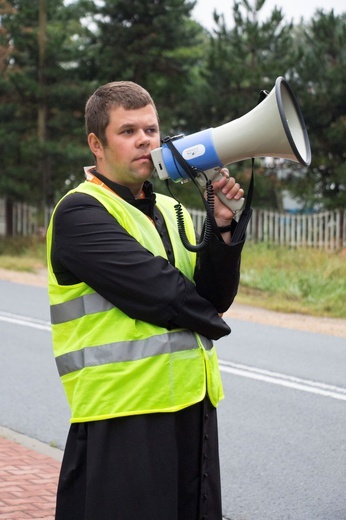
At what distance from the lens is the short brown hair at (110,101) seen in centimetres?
302

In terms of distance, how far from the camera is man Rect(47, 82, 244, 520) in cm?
286

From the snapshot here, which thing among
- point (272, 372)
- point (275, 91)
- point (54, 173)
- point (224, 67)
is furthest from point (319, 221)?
point (275, 91)

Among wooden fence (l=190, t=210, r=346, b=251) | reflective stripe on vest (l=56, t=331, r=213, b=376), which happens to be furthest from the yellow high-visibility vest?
wooden fence (l=190, t=210, r=346, b=251)

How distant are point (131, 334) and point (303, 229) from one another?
21158 mm

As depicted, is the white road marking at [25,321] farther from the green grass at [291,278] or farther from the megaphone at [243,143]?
the megaphone at [243,143]

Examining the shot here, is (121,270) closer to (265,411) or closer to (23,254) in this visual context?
(265,411)

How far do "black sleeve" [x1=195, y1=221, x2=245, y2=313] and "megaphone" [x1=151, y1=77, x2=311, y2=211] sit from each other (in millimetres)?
143

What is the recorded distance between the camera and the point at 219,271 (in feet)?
9.79

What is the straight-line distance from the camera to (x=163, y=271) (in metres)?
2.93

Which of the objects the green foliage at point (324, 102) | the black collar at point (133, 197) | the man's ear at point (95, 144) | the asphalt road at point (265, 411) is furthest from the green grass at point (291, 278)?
the man's ear at point (95, 144)

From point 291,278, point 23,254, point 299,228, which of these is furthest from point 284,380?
point 23,254

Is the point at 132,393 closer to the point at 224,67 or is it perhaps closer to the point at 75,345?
the point at 75,345

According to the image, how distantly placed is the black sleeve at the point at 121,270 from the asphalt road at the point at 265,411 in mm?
2866

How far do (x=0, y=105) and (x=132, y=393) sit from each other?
80.4 feet
